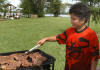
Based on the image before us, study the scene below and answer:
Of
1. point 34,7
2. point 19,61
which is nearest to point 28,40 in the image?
point 19,61

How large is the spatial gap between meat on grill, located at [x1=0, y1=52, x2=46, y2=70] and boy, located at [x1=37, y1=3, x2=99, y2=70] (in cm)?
44

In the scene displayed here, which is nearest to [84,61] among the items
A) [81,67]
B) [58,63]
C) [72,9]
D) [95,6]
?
[81,67]

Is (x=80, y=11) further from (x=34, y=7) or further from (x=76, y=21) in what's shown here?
(x=34, y=7)

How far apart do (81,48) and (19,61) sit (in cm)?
88

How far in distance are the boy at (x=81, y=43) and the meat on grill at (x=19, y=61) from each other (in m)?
0.44

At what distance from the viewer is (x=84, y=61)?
212 centimetres

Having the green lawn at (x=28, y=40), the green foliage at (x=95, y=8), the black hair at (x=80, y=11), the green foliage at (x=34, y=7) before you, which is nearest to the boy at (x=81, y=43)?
the black hair at (x=80, y=11)

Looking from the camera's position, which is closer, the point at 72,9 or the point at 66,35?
the point at 72,9

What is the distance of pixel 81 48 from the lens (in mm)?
2051

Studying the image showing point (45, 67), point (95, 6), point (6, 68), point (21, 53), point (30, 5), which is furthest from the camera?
point (30, 5)

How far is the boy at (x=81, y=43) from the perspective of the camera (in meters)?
1.98

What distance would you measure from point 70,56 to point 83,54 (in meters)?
0.19

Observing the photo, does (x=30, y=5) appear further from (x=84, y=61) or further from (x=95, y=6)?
(x=84, y=61)

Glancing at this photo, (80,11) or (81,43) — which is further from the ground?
(80,11)
